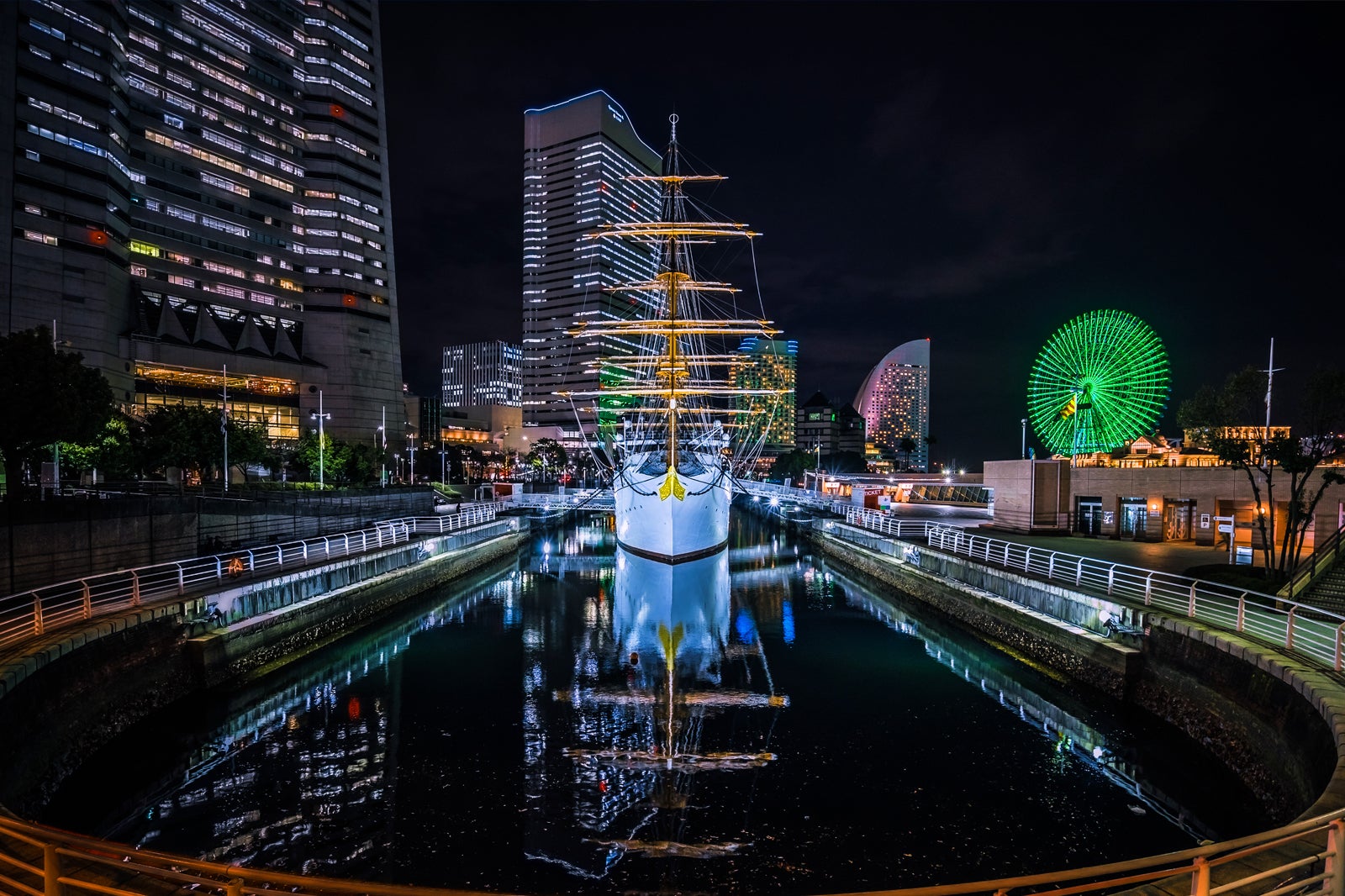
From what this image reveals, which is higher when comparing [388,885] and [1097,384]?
[1097,384]

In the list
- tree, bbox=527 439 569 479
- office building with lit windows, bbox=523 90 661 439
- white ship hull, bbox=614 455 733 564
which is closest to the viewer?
white ship hull, bbox=614 455 733 564

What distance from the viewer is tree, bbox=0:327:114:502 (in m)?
20.9

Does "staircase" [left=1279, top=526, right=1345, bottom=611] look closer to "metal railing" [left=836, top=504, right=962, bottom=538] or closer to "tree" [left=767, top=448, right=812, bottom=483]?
"metal railing" [left=836, top=504, right=962, bottom=538]

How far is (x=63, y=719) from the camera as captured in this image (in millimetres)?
11070

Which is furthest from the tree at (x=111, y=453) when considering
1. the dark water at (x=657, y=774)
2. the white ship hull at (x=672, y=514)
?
the dark water at (x=657, y=774)

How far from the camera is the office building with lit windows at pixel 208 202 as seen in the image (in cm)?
5309

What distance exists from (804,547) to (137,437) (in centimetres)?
4257

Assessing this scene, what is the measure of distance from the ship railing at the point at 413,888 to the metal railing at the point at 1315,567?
13060 millimetres

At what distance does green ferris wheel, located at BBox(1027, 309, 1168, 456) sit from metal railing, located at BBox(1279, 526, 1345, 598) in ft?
90.6

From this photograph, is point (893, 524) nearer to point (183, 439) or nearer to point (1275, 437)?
point (1275, 437)

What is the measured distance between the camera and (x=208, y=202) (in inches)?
2800

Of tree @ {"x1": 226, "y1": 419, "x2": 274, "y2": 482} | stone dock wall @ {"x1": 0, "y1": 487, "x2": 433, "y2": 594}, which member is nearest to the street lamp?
tree @ {"x1": 226, "y1": 419, "x2": 274, "y2": 482}

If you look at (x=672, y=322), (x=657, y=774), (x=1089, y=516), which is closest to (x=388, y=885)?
(x=657, y=774)

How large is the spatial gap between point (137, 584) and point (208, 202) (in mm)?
74815
